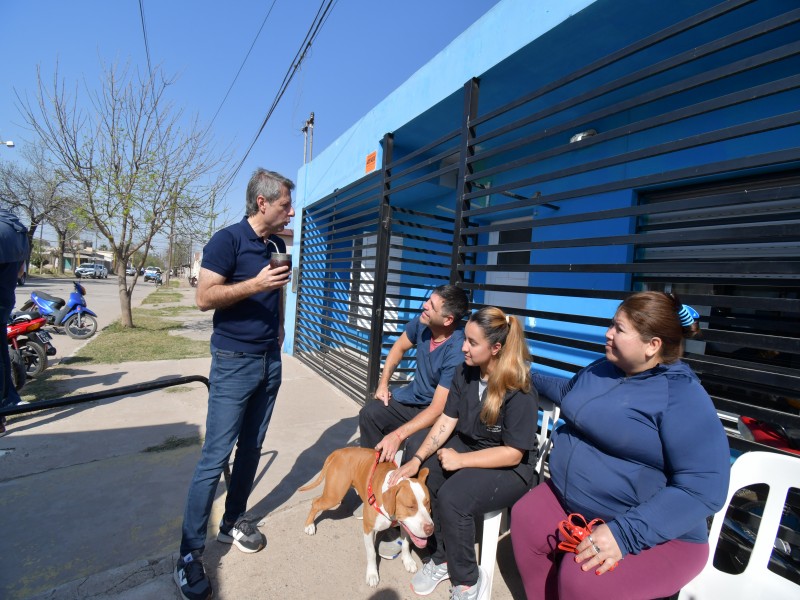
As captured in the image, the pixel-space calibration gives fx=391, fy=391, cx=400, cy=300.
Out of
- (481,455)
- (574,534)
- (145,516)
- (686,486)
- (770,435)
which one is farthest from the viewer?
(145,516)

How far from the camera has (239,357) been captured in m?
2.13

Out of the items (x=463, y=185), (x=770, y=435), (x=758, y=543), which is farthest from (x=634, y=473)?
(x=463, y=185)

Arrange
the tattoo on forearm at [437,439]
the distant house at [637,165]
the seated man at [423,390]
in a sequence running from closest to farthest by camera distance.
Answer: the distant house at [637,165], the tattoo on forearm at [437,439], the seated man at [423,390]

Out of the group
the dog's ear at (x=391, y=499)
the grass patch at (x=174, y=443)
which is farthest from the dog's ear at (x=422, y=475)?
the grass patch at (x=174, y=443)

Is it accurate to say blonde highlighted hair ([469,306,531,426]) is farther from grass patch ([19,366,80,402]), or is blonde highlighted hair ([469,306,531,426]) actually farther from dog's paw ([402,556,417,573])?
grass patch ([19,366,80,402])

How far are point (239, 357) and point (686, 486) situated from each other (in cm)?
211

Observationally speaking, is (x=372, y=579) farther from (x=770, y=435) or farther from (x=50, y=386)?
(x=50, y=386)

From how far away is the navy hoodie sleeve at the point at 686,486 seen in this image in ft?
4.89

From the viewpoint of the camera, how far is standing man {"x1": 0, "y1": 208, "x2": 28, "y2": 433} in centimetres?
330

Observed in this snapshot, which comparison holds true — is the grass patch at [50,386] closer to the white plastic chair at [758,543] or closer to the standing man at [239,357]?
the standing man at [239,357]

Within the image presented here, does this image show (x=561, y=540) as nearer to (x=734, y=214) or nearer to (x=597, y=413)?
(x=597, y=413)

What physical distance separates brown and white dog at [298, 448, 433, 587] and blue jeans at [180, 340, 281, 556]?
50cm

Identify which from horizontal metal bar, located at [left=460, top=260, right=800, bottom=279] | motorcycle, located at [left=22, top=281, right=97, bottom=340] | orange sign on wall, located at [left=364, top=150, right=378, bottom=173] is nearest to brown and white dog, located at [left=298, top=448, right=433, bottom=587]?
horizontal metal bar, located at [left=460, top=260, right=800, bottom=279]

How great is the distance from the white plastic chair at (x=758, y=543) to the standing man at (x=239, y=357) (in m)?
2.26
